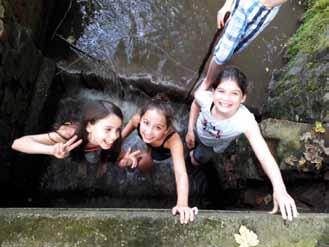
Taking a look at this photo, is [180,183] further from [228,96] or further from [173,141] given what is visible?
[228,96]

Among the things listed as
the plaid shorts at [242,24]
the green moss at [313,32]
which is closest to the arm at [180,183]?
the plaid shorts at [242,24]

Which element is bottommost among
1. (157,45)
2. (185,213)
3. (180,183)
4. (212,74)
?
(185,213)

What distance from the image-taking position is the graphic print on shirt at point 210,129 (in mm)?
3100

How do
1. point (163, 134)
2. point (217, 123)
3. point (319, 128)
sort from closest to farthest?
1. point (163, 134)
2. point (217, 123)
3. point (319, 128)

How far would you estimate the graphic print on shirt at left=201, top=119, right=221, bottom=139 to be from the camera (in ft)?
10.2

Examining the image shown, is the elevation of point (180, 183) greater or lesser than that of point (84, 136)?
lesser

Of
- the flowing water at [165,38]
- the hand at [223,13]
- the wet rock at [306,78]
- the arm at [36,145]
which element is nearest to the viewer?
the arm at [36,145]

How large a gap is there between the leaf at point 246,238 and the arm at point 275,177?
0.23 meters

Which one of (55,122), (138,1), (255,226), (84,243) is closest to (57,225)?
(84,243)

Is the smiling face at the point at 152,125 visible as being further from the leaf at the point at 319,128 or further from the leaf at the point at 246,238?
the leaf at the point at 319,128

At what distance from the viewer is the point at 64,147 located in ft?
8.85

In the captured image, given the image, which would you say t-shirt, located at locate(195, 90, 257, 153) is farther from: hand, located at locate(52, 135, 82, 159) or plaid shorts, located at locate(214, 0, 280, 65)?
hand, located at locate(52, 135, 82, 159)

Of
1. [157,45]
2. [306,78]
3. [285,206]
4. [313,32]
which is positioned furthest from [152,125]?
[313,32]

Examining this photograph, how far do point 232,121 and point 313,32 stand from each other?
225 centimetres
